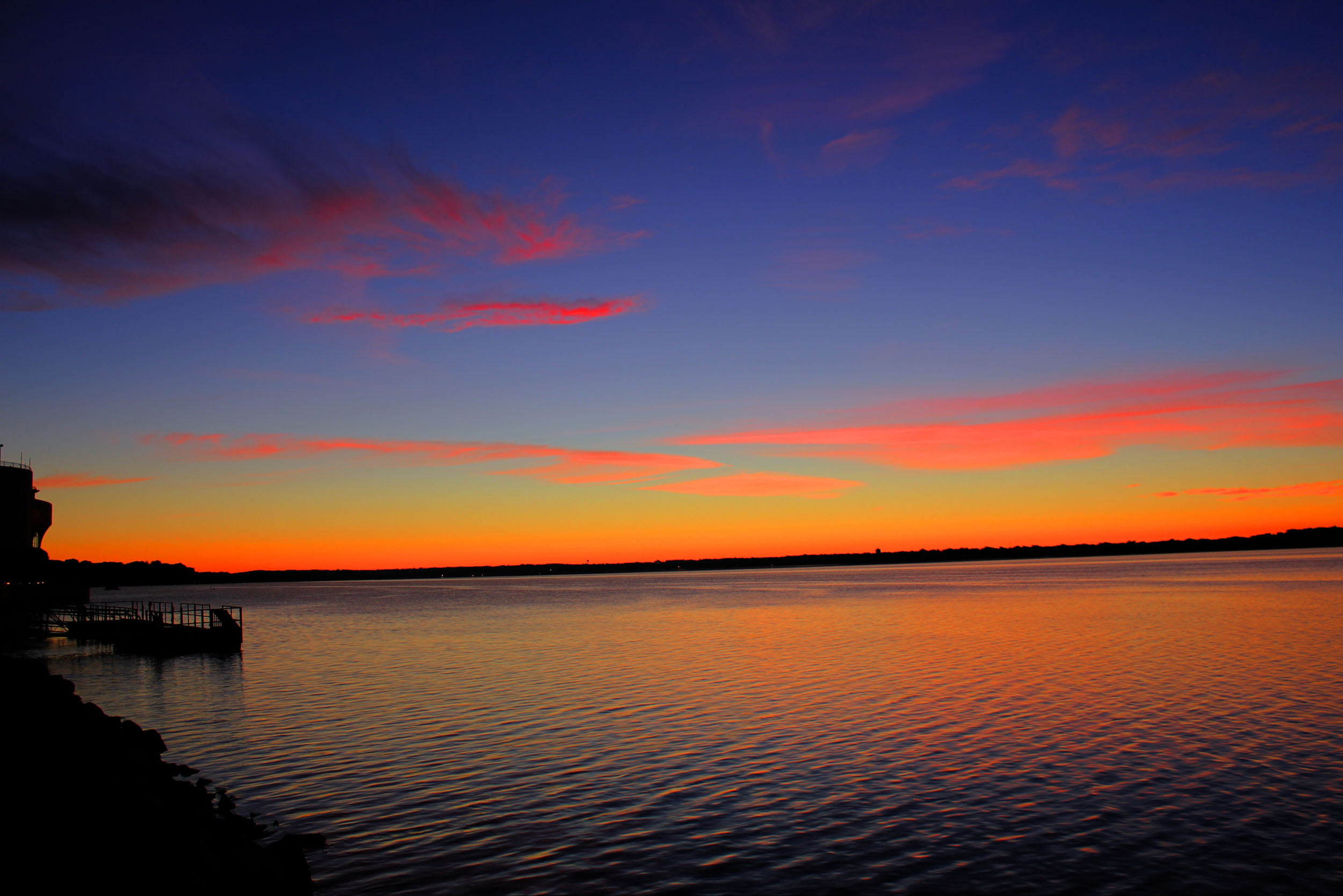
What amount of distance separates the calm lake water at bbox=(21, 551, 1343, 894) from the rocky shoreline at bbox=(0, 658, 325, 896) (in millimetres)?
1418

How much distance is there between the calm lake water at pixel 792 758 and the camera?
14938 mm

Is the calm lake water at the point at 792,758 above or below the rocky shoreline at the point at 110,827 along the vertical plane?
below

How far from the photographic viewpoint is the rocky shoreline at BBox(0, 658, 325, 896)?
12.0 metres

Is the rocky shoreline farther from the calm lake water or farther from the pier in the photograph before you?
the pier

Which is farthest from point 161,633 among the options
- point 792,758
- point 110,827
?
point 110,827

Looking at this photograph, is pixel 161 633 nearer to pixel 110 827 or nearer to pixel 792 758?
pixel 792 758

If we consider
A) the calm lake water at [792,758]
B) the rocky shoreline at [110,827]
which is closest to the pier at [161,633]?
the calm lake water at [792,758]

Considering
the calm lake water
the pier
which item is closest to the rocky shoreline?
the calm lake water

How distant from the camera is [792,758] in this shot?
2316 cm

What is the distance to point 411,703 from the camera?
Result: 3416 centimetres

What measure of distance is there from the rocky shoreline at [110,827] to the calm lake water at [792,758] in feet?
4.65

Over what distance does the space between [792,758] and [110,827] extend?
52.4 feet

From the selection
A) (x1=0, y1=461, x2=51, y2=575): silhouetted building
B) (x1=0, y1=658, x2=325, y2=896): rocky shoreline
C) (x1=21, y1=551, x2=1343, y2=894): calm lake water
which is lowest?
(x1=21, y1=551, x2=1343, y2=894): calm lake water

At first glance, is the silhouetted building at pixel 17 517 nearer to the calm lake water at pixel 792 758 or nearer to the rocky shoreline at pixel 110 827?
the calm lake water at pixel 792 758
